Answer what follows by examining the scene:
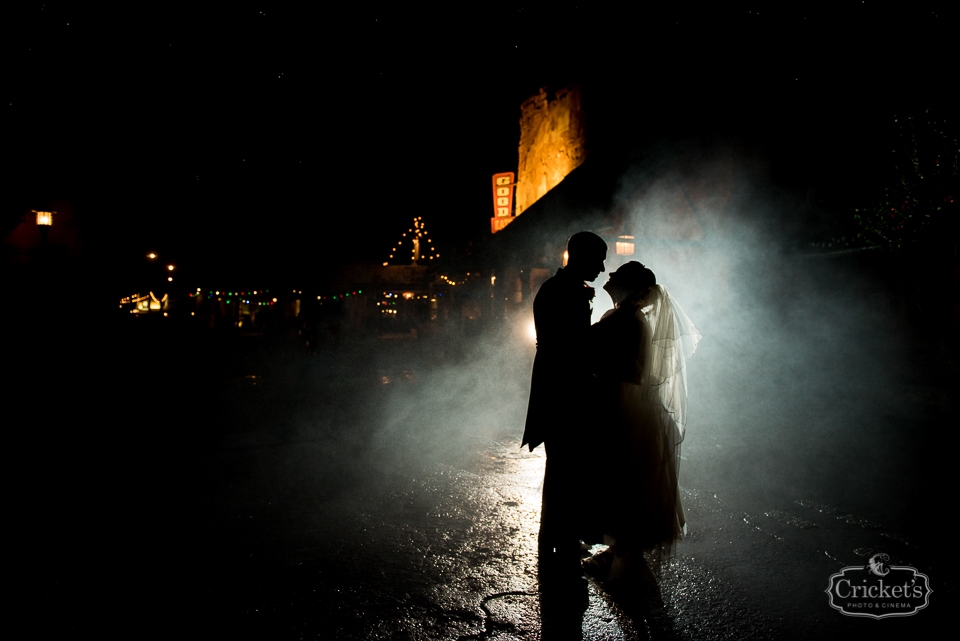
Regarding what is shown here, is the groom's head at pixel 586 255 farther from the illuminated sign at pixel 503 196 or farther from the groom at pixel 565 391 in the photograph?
the illuminated sign at pixel 503 196

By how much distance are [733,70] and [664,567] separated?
1208cm

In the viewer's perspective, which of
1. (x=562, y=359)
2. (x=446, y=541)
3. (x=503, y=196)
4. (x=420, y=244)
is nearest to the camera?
(x=562, y=359)

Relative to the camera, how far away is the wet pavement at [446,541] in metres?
2.47

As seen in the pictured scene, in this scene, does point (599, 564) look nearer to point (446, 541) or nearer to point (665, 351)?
point (446, 541)

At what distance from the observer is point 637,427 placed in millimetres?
2975

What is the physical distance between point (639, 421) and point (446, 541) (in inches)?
60.6

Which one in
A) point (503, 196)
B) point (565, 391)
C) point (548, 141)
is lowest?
point (565, 391)

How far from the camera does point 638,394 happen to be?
2.99 m

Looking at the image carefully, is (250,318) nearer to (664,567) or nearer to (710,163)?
(710,163)

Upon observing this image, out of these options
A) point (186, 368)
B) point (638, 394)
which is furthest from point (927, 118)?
point (186, 368)

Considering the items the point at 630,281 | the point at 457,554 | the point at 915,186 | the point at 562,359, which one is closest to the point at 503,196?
the point at 915,186

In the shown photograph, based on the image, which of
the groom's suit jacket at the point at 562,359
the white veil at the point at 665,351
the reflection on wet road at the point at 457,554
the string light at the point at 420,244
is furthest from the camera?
the string light at the point at 420,244

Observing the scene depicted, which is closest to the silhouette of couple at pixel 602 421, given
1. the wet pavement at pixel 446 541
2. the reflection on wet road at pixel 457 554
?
the wet pavement at pixel 446 541

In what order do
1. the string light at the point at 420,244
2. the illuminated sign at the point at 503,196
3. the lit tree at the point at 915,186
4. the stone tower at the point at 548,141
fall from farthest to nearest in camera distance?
the string light at the point at 420,244 < the illuminated sign at the point at 503,196 < the stone tower at the point at 548,141 < the lit tree at the point at 915,186
